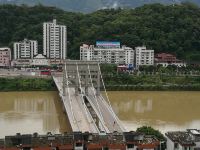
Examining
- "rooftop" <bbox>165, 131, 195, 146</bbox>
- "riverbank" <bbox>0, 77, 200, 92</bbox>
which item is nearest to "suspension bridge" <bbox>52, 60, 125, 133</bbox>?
"riverbank" <bbox>0, 77, 200, 92</bbox>

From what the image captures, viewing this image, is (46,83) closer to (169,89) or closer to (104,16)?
(169,89)

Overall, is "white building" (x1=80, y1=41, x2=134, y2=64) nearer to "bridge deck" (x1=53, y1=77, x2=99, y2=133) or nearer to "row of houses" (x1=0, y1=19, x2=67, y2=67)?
"row of houses" (x1=0, y1=19, x2=67, y2=67)

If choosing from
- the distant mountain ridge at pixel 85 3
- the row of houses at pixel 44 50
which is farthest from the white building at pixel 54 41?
the distant mountain ridge at pixel 85 3

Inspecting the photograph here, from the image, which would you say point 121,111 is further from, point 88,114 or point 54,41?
point 54,41

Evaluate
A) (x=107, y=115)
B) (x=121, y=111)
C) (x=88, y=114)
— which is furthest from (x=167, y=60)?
(x=88, y=114)

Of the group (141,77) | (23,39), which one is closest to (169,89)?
(141,77)

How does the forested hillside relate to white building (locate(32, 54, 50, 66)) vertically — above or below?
above

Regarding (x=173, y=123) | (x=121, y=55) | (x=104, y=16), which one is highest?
(x=104, y=16)

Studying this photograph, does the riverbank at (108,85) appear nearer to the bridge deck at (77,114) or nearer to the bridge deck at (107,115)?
the bridge deck at (77,114)
